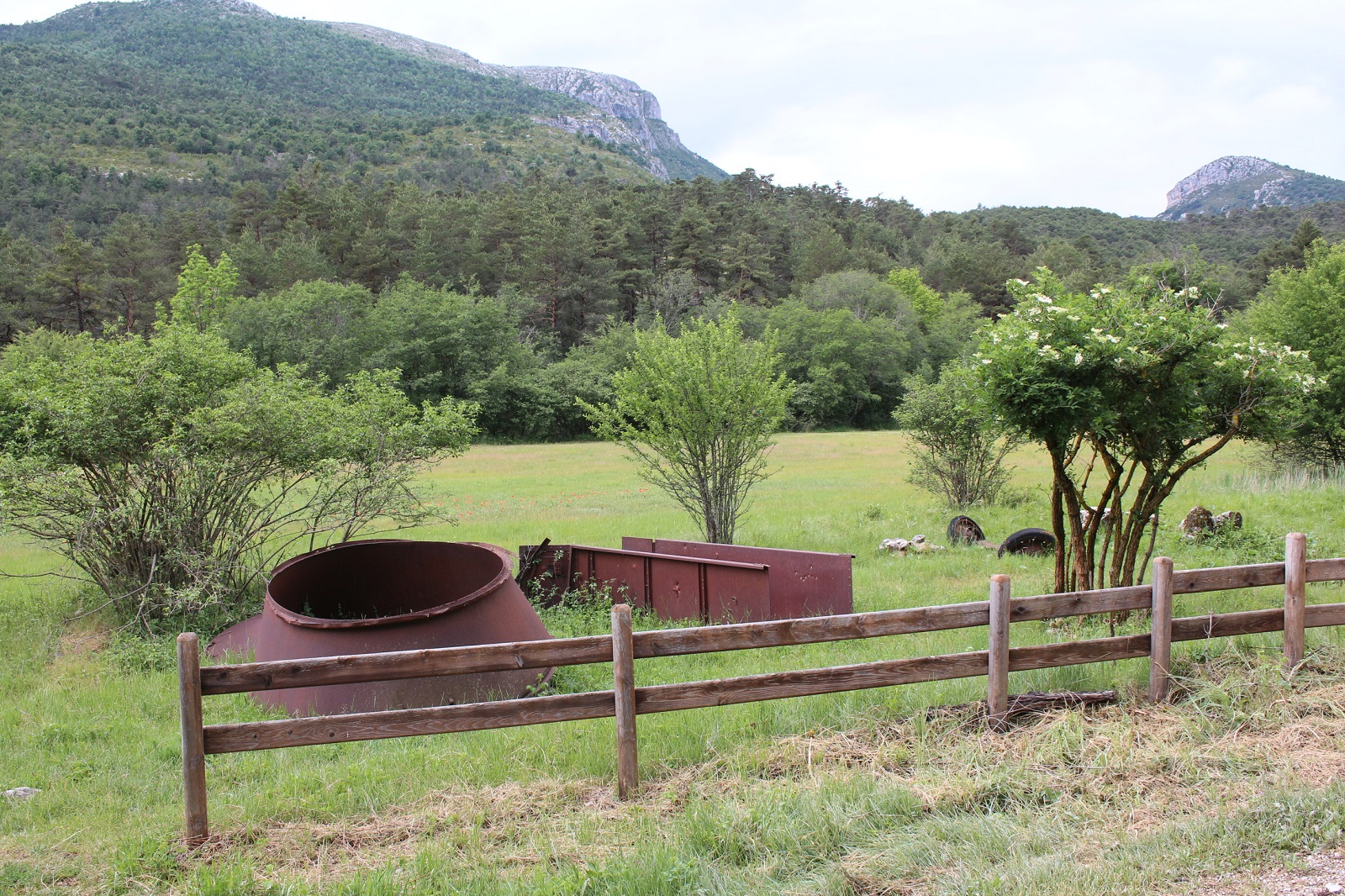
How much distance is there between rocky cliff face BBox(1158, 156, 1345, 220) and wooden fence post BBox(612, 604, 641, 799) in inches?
6214

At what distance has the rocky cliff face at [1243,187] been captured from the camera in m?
150

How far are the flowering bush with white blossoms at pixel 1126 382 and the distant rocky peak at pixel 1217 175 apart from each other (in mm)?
206713

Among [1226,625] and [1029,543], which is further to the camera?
[1029,543]

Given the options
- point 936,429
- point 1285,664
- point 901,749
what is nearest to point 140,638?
point 901,749

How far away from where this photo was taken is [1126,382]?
7.98m

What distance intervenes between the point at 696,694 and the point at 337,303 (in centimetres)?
5661

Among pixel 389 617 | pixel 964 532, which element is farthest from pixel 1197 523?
pixel 389 617

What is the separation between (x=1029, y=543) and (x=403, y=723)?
10.6m

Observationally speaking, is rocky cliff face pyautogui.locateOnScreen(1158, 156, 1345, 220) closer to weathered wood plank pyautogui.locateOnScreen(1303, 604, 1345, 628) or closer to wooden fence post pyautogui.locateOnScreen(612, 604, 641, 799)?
weathered wood plank pyautogui.locateOnScreen(1303, 604, 1345, 628)

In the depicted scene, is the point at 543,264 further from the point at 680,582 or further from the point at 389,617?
the point at 389,617

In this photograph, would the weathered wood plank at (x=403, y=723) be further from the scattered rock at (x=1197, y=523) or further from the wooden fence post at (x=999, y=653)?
the scattered rock at (x=1197, y=523)

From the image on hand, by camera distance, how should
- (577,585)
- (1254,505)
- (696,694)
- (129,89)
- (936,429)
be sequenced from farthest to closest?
(129,89), (936,429), (1254,505), (577,585), (696,694)

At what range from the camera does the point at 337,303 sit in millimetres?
55969

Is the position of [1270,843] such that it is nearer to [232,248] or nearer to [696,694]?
[696,694]
